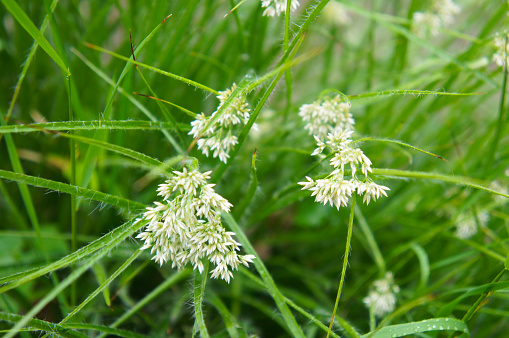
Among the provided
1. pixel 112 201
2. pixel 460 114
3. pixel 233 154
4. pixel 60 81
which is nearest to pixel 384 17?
pixel 460 114

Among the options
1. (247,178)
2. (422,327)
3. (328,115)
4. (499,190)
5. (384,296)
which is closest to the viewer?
(422,327)

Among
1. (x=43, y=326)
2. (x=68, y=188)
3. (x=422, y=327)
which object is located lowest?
(x=422, y=327)

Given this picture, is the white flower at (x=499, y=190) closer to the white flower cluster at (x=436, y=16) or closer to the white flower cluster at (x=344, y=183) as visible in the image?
the white flower cluster at (x=436, y=16)

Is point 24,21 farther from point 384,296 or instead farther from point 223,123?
point 384,296

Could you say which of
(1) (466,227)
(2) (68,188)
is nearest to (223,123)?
(2) (68,188)

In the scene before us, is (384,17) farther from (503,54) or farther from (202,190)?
(202,190)

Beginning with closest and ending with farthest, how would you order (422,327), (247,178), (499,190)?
1. (422,327)
2. (499,190)
3. (247,178)

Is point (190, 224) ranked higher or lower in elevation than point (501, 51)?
lower
